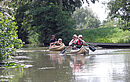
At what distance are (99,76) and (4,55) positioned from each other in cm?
632

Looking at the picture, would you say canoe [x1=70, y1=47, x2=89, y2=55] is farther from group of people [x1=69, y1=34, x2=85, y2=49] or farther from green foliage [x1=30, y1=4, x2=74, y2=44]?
green foliage [x1=30, y1=4, x2=74, y2=44]

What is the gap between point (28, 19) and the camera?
180ft

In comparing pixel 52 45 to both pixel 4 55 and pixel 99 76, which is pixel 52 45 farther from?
pixel 99 76

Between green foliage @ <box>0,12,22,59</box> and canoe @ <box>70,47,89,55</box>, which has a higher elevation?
green foliage @ <box>0,12,22,59</box>

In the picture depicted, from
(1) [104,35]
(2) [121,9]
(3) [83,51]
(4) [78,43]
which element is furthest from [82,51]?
(1) [104,35]

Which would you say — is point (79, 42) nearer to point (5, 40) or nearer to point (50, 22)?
point (5, 40)

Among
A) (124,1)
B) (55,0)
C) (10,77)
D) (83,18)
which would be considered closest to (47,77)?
(10,77)

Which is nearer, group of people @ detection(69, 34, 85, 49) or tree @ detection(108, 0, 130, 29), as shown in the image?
group of people @ detection(69, 34, 85, 49)

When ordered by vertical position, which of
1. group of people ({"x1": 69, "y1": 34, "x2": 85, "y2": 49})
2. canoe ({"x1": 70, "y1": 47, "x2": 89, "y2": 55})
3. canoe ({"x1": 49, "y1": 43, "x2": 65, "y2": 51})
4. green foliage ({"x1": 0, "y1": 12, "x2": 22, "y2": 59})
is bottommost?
canoe ({"x1": 49, "y1": 43, "x2": 65, "y2": 51})

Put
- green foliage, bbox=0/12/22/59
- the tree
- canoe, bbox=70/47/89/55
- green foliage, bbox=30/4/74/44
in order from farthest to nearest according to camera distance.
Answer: green foliage, bbox=30/4/74/44 < the tree < canoe, bbox=70/47/89/55 < green foliage, bbox=0/12/22/59

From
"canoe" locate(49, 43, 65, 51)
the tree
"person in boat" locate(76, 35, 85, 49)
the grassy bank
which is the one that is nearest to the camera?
"person in boat" locate(76, 35, 85, 49)

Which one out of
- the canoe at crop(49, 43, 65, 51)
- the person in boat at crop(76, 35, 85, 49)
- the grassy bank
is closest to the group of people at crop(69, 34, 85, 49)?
the person in boat at crop(76, 35, 85, 49)

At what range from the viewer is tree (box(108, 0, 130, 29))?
44.7 meters

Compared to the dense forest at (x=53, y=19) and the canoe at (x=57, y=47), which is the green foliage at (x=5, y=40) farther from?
the dense forest at (x=53, y=19)
